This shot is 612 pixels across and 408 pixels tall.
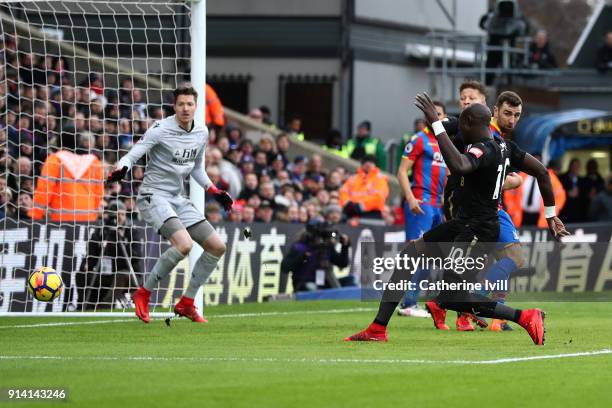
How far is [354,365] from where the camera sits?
31.6 feet

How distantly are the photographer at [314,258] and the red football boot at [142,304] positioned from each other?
610 cm

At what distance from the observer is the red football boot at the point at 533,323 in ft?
37.0

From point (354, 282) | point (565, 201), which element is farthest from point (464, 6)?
point (354, 282)

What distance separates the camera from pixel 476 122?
11180mm

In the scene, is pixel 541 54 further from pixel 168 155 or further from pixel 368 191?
pixel 168 155

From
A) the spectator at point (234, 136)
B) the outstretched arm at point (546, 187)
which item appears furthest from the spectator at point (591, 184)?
the outstretched arm at point (546, 187)

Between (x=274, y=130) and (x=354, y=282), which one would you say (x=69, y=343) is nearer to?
(x=354, y=282)

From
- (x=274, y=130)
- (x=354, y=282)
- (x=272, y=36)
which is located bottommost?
(x=354, y=282)

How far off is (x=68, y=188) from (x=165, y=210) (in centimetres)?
414

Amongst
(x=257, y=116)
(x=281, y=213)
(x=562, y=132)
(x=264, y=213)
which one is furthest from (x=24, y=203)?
(x=562, y=132)

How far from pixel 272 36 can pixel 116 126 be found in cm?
1493

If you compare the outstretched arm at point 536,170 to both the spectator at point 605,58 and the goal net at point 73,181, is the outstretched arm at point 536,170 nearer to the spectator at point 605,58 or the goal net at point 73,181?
the goal net at point 73,181

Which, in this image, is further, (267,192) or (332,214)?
(267,192)

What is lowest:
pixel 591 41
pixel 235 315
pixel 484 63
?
pixel 235 315
